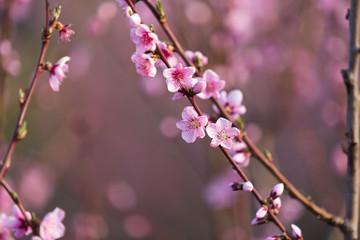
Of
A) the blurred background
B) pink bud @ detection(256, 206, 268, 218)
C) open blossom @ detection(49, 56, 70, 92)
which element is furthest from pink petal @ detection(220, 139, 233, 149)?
the blurred background

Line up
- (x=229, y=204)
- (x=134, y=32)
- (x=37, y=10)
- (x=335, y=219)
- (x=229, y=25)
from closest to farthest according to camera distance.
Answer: (x=134, y=32), (x=335, y=219), (x=229, y=204), (x=229, y=25), (x=37, y=10)

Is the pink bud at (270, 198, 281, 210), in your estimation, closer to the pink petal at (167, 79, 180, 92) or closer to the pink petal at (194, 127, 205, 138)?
the pink petal at (194, 127, 205, 138)

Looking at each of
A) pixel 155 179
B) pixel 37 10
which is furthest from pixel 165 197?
pixel 37 10

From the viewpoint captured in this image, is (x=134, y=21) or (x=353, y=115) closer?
(x=134, y=21)

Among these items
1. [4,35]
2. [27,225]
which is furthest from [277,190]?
[4,35]

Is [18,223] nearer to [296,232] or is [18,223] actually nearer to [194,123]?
[194,123]

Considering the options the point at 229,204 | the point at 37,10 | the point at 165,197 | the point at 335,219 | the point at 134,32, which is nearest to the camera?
the point at 134,32

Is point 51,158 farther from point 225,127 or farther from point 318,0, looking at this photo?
point 225,127
